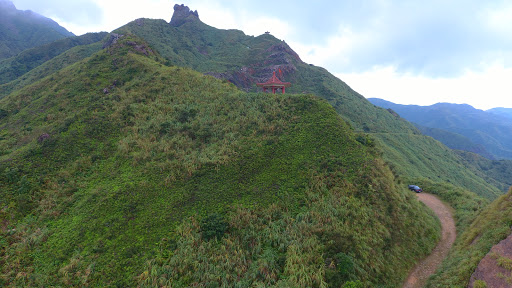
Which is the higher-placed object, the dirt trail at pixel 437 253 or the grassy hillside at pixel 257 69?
the grassy hillside at pixel 257 69

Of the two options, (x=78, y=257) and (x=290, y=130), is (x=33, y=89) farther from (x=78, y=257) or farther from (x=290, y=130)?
(x=290, y=130)

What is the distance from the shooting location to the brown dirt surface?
10.8 m

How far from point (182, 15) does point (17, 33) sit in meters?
106

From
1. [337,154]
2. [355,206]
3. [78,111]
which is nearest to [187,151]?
[337,154]

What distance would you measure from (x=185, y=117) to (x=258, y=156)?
14.3 m

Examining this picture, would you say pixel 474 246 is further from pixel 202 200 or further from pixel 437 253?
pixel 202 200

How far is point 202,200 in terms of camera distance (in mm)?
18453

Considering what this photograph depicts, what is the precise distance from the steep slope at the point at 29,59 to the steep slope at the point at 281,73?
34567 mm

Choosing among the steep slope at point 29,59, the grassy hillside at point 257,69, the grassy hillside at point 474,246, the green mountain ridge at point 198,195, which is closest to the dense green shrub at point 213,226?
the green mountain ridge at point 198,195

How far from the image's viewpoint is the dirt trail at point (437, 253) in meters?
15.3

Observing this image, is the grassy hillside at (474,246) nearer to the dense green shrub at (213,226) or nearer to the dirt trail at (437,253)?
the dirt trail at (437,253)

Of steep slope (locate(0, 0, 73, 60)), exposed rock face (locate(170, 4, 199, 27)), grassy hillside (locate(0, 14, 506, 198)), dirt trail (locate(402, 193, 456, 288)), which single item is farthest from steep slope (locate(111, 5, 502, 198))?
steep slope (locate(0, 0, 73, 60))

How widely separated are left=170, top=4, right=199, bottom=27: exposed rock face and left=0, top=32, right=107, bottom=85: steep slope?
170 ft

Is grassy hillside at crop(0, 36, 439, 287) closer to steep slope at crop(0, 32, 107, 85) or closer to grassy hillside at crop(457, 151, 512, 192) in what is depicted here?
steep slope at crop(0, 32, 107, 85)
